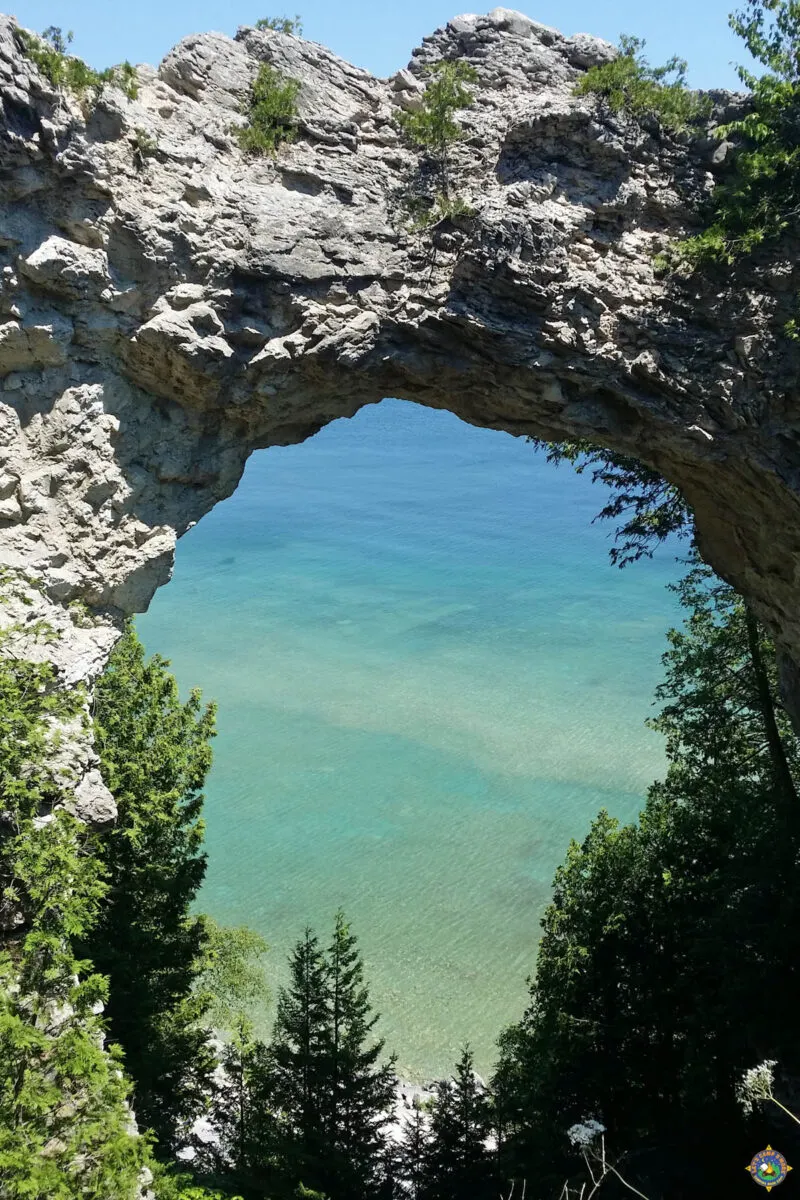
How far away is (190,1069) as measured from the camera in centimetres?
1448

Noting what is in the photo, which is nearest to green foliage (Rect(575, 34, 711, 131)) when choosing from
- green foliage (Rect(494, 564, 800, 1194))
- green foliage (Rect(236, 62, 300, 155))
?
green foliage (Rect(236, 62, 300, 155))

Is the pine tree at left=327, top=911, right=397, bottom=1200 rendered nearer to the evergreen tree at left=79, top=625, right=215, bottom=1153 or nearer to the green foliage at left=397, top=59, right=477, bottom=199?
the evergreen tree at left=79, top=625, right=215, bottom=1153

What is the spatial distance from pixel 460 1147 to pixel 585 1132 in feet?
6.20

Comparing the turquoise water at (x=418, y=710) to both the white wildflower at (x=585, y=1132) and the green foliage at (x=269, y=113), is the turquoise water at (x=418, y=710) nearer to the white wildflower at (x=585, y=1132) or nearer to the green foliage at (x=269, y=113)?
the white wildflower at (x=585, y=1132)

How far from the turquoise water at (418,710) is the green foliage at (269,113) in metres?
16.0

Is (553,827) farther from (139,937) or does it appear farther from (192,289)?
(192,289)

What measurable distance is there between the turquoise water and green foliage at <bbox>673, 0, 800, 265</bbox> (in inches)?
599

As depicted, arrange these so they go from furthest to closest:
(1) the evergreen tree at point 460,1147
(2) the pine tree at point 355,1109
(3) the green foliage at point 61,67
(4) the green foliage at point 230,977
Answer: (4) the green foliage at point 230,977
(1) the evergreen tree at point 460,1147
(2) the pine tree at point 355,1109
(3) the green foliage at point 61,67

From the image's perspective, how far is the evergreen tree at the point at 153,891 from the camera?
1279 centimetres

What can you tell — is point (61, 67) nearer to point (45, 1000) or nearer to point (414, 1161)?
point (45, 1000)

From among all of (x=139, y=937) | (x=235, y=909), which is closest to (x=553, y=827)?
(x=235, y=909)

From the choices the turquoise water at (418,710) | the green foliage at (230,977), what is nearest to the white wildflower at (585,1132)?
the turquoise water at (418,710)

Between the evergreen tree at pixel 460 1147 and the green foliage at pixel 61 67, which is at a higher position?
the green foliage at pixel 61 67

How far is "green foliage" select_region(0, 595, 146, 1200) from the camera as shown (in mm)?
7125
